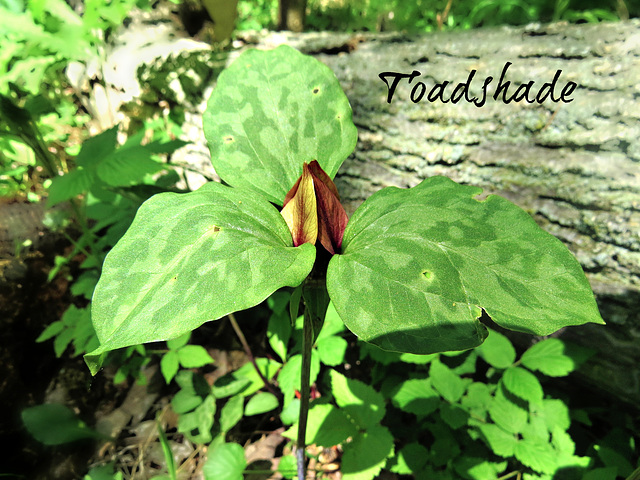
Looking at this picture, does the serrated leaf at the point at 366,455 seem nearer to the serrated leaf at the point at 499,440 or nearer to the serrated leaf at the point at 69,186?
the serrated leaf at the point at 499,440

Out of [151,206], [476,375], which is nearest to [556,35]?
[476,375]

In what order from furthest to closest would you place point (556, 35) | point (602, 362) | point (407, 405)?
1. point (556, 35)
2. point (602, 362)
3. point (407, 405)

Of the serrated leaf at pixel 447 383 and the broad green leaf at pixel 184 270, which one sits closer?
the broad green leaf at pixel 184 270

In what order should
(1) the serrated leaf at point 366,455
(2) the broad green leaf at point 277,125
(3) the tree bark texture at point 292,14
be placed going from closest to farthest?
1. (2) the broad green leaf at point 277,125
2. (1) the serrated leaf at point 366,455
3. (3) the tree bark texture at point 292,14

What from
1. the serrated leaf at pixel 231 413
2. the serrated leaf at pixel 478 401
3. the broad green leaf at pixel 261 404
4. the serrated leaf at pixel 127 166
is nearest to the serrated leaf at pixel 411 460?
the serrated leaf at pixel 478 401

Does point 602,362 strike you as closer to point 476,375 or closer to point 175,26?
point 476,375

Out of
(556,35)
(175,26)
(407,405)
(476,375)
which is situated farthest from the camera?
(175,26)

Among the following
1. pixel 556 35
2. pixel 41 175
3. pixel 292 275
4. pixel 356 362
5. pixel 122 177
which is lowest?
pixel 356 362
